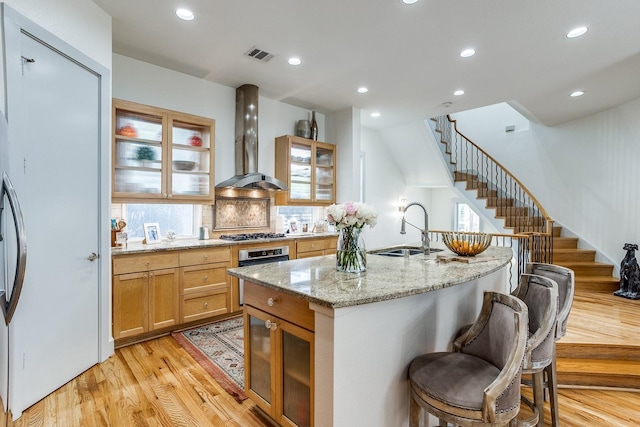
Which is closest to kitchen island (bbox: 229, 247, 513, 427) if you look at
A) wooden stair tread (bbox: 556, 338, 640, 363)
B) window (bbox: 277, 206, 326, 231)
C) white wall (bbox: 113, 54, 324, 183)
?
wooden stair tread (bbox: 556, 338, 640, 363)

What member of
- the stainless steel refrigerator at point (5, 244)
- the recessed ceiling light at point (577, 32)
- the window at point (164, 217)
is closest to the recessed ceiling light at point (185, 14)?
A: the stainless steel refrigerator at point (5, 244)

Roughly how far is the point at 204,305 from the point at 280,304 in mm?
2126

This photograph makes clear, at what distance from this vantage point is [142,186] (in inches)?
137

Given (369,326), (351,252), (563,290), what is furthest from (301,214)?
(369,326)

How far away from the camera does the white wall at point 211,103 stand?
11.8ft

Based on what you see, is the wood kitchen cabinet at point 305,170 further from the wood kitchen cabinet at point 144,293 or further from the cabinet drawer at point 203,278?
the wood kitchen cabinet at point 144,293

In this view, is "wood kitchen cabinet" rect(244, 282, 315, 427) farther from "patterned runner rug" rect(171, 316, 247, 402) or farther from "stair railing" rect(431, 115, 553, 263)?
"stair railing" rect(431, 115, 553, 263)

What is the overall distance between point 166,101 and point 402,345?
3.69 metres

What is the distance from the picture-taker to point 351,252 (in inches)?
81.3

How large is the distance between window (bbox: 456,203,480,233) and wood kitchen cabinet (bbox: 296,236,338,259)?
Answer: 572cm

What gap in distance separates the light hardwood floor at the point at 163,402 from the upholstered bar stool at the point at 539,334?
54 cm

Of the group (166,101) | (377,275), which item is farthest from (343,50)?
(377,275)

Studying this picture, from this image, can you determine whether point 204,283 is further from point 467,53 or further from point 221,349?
point 467,53

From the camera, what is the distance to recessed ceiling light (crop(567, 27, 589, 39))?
289 centimetres
